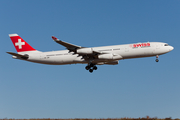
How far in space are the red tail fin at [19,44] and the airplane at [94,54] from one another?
2.59 metres

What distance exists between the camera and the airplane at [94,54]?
1586 inches

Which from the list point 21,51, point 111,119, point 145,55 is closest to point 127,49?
point 145,55

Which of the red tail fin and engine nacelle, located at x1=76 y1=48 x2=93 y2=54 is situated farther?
the red tail fin

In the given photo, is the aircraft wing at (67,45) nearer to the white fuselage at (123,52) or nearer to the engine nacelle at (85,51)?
the engine nacelle at (85,51)

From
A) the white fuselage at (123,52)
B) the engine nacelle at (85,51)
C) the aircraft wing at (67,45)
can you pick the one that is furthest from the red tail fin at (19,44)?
the engine nacelle at (85,51)

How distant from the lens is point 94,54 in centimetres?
4112

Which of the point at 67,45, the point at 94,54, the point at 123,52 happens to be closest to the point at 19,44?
the point at 67,45

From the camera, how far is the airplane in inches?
1586

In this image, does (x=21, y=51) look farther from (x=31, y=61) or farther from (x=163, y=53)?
(x=163, y=53)

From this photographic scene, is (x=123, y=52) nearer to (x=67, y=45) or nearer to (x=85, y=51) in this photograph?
(x=85, y=51)

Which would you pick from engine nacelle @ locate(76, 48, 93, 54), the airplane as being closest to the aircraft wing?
the airplane

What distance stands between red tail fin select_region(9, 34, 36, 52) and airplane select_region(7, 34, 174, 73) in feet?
8.50

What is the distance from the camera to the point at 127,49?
133 ft

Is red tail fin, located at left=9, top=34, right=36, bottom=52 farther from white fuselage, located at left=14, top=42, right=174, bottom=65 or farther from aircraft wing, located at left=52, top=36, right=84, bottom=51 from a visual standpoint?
aircraft wing, located at left=52, top=36, right=84, bottom=51
